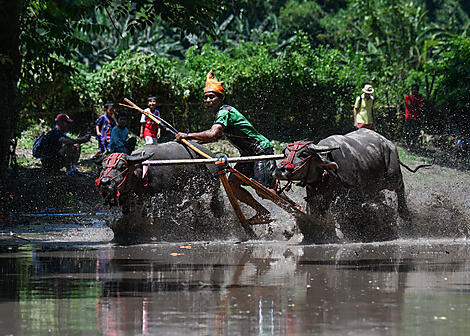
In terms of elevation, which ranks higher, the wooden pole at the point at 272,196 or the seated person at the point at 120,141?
the seated person at the point at 120,141

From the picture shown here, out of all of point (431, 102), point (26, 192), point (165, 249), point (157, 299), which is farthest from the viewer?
point (431, 102)

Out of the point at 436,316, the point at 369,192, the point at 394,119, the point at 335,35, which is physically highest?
the point at 335,35

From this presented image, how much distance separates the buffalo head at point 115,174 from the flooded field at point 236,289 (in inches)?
27.0

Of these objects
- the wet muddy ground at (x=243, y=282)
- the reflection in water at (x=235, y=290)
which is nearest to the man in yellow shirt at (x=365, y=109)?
the wet muddy ground at (x=243, y=282)

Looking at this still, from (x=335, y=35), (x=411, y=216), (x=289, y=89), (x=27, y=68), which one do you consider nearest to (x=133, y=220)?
(x=411, y=216)

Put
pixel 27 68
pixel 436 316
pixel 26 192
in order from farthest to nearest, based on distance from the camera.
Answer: pixel 27 68, pixel 26 192, pixel 436 316

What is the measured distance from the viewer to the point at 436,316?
17.8 ft

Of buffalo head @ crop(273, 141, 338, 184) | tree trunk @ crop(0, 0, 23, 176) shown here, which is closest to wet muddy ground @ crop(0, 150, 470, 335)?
buffalo head @ crop(273, 141, 338, 184)

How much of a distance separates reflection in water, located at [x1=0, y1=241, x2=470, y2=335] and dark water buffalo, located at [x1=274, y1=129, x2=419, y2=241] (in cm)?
79

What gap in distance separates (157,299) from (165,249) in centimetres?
341

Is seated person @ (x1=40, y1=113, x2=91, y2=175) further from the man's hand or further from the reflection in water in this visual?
the reflection in water

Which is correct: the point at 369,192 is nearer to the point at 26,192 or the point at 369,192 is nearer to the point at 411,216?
the point at 411,216

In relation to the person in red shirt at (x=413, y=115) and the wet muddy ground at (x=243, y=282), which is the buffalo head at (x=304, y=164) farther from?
the person in red shirt at (x=413, y=115)

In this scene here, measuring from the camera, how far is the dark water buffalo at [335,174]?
982 cm
